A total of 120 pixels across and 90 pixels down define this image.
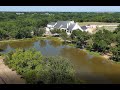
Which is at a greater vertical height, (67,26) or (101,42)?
(101,42)

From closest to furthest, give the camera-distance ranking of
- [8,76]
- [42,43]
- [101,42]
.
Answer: [8,76] → [101,42] → [42,43]

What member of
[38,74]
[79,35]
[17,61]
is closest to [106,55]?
[79,35]

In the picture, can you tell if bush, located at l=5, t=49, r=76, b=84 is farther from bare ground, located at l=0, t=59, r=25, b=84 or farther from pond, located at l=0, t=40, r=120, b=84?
pond, located at l=0, t=40, r=120, b=84

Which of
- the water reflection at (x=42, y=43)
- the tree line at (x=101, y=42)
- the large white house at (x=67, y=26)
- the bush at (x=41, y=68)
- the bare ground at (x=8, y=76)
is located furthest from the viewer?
the large white house at (x=67, y=26)

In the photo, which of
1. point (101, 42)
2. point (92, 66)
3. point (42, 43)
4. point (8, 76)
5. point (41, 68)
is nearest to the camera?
point (41, 68)

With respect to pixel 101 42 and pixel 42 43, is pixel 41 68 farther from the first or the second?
pixel 42 43

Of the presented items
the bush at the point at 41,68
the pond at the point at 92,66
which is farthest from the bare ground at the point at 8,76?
the pond at the point at 92,66

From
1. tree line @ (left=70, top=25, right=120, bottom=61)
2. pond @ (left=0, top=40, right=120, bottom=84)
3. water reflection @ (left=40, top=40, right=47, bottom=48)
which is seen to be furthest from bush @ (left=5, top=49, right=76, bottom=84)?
water reflection @ (left=40, top=40, right=47, bottom=48)

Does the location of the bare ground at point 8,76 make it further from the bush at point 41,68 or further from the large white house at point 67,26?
the large white house at point 67,26

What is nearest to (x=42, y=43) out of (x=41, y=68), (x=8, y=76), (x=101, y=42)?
(x=101, y=42)

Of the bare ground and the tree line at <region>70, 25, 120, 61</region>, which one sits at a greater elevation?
the bare ground
